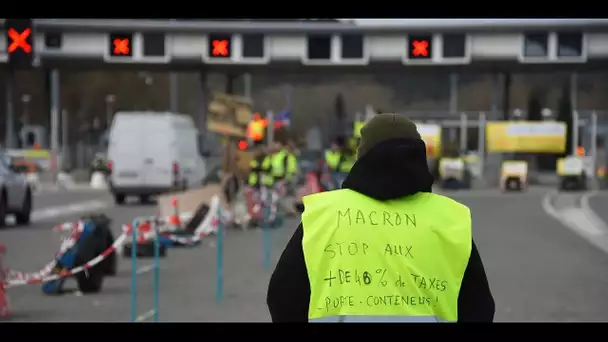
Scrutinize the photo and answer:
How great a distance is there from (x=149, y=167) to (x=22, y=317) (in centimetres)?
2149

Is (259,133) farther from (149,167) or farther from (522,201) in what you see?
(522,201)

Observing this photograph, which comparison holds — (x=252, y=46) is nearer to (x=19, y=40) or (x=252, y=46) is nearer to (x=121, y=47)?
(x=121, y=47)

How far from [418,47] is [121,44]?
290 inches

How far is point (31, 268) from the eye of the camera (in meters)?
15.9

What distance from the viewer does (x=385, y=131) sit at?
418 centimetres

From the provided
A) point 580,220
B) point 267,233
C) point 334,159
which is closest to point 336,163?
point 334,159

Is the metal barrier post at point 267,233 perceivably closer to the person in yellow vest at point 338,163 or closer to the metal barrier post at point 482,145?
the person in yellow vest at point 338,163

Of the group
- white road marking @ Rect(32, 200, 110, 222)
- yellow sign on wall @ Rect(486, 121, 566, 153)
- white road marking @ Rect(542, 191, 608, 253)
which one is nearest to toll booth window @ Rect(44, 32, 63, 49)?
white road marking @ Rect(32, 200, 110, 222)

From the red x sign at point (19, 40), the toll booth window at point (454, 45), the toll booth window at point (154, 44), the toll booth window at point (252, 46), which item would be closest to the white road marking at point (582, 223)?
the toll booth window at point (454, 45)

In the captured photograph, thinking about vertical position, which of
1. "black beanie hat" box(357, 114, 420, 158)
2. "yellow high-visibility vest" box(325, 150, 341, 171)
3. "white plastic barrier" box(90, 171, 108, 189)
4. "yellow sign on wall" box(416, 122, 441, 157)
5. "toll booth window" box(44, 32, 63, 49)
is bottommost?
"white plastic barrier" box(90, 171, 108, 189)

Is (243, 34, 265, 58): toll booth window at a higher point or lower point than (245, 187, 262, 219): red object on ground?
higher

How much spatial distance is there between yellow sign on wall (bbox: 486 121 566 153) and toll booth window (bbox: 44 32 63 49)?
61.0 ft

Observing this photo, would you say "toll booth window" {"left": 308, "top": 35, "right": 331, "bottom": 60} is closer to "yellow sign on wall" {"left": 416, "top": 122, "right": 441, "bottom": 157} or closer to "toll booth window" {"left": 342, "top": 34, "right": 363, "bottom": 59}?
"toll booth window" {"left": 342, "top": 34, "right": 363, "bottom": 59}

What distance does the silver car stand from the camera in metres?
23.3
